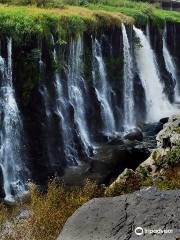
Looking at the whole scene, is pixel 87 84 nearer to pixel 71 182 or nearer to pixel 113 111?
pixel 113 111

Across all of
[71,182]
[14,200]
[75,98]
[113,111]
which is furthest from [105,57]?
[14,200]

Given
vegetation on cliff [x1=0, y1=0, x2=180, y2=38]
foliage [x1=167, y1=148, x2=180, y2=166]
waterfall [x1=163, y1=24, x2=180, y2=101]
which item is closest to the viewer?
foliage [x1=167, y1=148, x2=180, y2=166]

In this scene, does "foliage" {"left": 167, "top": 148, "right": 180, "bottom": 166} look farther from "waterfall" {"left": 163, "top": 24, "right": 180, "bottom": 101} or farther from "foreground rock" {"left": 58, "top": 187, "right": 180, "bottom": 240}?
"waterfall" {"left": 163, "top": 24, "right": 180, "bottom": 101}

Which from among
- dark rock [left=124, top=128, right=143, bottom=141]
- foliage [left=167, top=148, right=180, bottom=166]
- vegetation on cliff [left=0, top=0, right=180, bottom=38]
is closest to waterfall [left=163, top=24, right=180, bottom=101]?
vegetation on cliff [left=0, top=0, right=180, bottom=38]

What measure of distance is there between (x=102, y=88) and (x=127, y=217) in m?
25.2

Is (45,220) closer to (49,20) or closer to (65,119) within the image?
(65,119)

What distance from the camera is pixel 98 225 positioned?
37.3ft

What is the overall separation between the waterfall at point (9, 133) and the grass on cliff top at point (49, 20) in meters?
1.25

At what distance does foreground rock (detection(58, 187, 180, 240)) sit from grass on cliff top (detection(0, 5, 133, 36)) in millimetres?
16763

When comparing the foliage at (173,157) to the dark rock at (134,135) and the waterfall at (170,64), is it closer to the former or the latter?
the dark rock at (134,135)

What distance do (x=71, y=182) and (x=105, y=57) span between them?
13814mm

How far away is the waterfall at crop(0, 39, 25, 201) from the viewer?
25.2 m
